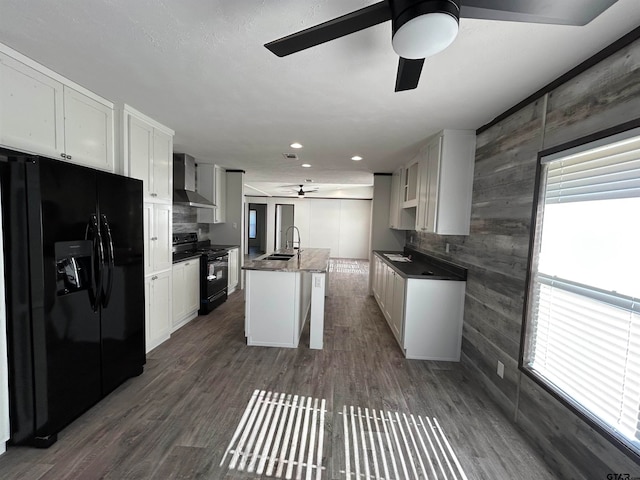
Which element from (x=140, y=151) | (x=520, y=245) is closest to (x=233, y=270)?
(x=140, y=151)

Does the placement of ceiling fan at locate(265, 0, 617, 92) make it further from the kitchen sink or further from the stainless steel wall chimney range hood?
the stainless steel wall chimney range hood

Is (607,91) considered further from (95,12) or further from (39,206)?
(39,206)

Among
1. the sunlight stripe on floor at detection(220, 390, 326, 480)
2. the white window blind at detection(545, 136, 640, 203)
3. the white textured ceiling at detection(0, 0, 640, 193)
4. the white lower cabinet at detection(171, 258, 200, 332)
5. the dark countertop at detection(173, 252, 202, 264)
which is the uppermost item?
the white textured ceiling at detection(0, 0, 640, 193)

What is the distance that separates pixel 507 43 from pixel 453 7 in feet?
2.48

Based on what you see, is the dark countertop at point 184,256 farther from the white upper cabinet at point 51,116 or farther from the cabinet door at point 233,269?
the white upper cabinet at point 51,116

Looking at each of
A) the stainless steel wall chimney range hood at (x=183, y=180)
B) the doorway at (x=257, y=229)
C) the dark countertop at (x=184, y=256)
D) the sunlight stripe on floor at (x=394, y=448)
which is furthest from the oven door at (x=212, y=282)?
the doorway at (x=257, y=229)

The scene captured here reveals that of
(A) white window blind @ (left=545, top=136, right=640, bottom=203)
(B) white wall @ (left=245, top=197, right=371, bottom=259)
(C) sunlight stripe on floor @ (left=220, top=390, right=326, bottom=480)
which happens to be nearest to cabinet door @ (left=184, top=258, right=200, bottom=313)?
(C) sunlight stripe on floor @ (left=220, top=390, right=326, bottom=480)

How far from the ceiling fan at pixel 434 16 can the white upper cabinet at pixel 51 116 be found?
1.83m

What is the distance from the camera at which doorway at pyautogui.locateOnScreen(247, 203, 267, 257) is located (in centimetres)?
1120

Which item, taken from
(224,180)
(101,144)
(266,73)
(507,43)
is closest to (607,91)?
(507,43)

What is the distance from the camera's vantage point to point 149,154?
2898mm

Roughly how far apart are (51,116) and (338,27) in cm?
217

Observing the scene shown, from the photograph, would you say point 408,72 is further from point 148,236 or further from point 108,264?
point 148,236

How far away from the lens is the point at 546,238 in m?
1.92
